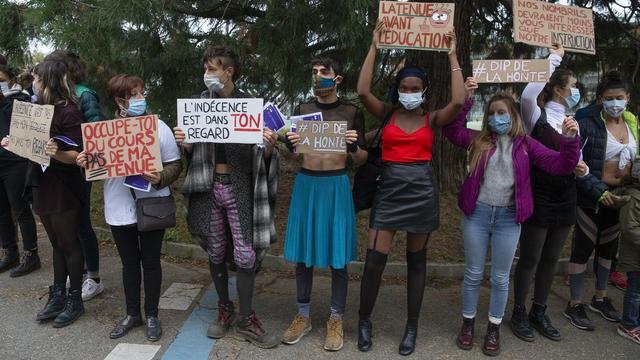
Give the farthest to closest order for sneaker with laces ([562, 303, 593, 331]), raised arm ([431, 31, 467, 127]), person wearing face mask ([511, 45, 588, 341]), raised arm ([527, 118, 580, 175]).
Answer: sneaker with laces ([562, 303, 593, 331])
person wearing face mask ([511, 45, 588, 341])
raised arm ([431, 31, 467, 127])
raised arm ([527, 118, 580, 175])

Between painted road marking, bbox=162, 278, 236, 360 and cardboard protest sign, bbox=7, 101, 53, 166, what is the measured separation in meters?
1.51

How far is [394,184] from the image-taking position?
10.2 ft

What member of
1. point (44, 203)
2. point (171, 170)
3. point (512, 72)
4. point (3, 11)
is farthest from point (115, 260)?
point (512, 72)

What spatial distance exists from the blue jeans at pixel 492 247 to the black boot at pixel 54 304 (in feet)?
9.79

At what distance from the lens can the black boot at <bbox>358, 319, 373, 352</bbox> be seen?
329 centimetres

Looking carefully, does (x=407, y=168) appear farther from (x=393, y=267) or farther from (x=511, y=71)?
(x=393, y=267)

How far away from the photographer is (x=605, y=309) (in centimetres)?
386

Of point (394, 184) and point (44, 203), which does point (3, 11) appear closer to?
point (44, 203)

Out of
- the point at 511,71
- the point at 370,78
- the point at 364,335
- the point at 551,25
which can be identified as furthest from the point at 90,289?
the point at 551,25

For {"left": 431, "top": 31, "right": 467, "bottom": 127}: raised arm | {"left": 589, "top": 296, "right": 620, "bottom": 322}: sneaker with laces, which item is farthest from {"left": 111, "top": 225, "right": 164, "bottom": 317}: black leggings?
{"left": 589, "top": 296, "right": 620, "bottom": 322}: sneaker with laces

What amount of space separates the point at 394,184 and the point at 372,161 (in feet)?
0.82

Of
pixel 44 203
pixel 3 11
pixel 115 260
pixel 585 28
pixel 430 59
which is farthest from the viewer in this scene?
pixel 430 59

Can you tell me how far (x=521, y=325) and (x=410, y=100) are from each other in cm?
187

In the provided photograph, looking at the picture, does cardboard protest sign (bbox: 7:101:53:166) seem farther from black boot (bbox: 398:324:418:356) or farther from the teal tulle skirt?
black boot (bbox: 398:324:418:356)
